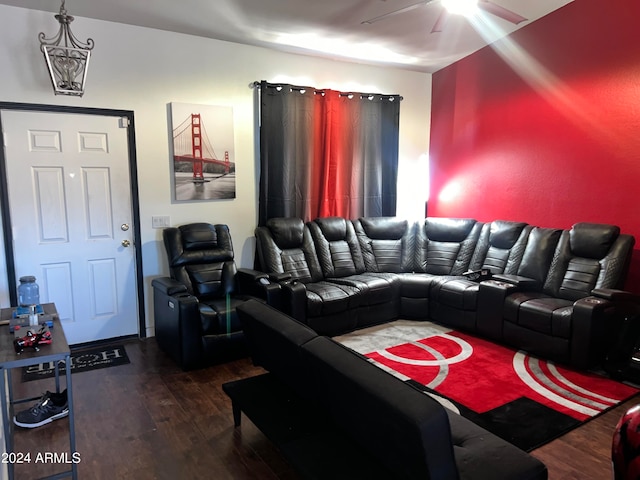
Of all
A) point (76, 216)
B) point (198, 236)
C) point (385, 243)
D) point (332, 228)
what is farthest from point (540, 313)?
point (76, 216)

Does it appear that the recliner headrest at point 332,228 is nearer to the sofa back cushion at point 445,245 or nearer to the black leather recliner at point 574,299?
the sofa back cushion at point 445,245

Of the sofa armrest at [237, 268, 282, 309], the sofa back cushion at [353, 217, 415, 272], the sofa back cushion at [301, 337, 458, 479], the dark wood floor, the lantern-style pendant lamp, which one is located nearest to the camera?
the sofa back cushion at [301, 337, 458, 479]

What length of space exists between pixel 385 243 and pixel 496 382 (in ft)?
7.38

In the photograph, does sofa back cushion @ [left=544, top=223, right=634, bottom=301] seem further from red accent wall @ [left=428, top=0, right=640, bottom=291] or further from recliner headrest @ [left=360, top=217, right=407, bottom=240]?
recliner headrest @ [left=360, top=217, right=407, bottom=240]

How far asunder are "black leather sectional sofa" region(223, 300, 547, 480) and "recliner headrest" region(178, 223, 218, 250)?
6.17 ft

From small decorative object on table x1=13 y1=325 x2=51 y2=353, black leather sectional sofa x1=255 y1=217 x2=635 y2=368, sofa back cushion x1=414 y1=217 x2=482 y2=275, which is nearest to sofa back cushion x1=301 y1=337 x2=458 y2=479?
small decorative object on table x1=13 y1=325 x2=51 y2=353

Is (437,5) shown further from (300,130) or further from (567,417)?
(567,417)

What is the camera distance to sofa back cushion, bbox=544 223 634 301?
12.0 ft

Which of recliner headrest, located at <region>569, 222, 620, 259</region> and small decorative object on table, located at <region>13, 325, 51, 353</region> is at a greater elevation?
recliner headrest, located at <region>569, 222, 620, 259</region>

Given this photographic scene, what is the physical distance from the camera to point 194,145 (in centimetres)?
429

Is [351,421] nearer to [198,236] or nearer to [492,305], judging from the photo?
[492,305]

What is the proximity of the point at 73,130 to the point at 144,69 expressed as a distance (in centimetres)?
84

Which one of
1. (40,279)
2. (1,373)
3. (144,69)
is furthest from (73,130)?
(1,373)

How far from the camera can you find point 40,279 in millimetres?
3729
